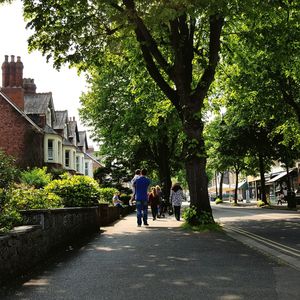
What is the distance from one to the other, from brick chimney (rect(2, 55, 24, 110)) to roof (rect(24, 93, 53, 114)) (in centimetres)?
131

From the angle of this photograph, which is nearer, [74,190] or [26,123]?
[74,190]

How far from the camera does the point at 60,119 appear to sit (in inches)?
2116

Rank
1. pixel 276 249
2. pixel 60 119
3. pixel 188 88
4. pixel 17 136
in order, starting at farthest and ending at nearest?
pixel 60 119
pixel 17 136
pixel 188 88
pixel 276 249

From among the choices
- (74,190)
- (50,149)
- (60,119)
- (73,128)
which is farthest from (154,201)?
(73,128)

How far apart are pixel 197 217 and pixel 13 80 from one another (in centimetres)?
3411

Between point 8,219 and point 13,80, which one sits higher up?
point 13,80

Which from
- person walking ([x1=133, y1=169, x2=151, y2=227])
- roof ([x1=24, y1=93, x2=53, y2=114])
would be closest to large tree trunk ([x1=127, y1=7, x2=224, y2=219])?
person walking ([x1=133, y1=169, x2=151, y2=227])

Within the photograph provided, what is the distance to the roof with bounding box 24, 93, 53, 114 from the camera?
4650 cm

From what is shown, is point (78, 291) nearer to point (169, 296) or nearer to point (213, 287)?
point (169, 296)

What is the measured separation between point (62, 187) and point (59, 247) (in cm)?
457

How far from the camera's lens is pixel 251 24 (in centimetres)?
1920

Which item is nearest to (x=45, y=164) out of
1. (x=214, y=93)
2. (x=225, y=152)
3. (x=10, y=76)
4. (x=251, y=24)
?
(x=10, y=76)

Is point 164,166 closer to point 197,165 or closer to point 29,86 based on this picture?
point 29,86

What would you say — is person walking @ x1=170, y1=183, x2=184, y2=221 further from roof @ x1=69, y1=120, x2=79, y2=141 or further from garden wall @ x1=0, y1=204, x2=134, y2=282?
roof @ x1=69, y1=120, x2=79, y2=141
